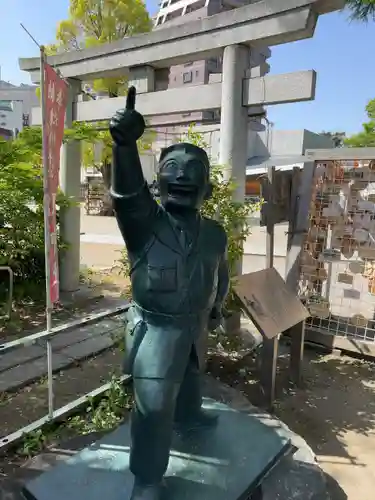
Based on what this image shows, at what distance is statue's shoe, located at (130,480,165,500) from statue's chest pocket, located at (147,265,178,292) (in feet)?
3.05

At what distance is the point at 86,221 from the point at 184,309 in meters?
18.8

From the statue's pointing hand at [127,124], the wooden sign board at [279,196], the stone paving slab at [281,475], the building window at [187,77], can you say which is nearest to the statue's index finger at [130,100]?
the statue's pointing hand at [127,124]

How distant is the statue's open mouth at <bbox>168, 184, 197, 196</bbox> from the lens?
202cm

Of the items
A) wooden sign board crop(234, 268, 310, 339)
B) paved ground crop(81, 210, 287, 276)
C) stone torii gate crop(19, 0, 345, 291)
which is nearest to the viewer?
wooden sign board crop(234, 268, 310, 339)

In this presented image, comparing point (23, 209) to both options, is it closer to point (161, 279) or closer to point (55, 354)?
point (55, 354)

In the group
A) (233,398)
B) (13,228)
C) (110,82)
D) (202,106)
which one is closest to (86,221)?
(110,82)

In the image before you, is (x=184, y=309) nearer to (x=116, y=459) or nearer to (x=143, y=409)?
(x=143, y=409)

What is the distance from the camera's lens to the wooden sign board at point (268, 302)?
12.3 ft

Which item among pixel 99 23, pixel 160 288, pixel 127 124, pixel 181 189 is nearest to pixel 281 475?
pixel 160 288

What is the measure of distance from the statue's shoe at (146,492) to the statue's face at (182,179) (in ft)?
4.45

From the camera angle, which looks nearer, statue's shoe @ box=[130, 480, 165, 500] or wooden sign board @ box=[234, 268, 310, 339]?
statue's shoe @ box=[130, 480, 165, 500]

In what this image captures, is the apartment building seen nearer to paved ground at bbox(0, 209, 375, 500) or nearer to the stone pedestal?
paved ground at bbox(0, 209, 375, 500)

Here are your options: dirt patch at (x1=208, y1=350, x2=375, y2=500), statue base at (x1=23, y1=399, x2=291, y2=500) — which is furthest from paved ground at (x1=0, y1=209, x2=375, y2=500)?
statue base at (x1=23, y1=399, x2=291, y2=500)

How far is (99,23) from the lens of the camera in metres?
14.3
